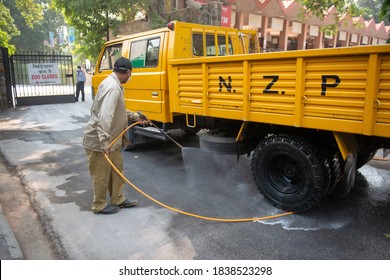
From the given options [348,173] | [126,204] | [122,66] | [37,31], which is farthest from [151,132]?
[37,31]

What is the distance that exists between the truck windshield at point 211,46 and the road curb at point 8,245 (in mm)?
3708

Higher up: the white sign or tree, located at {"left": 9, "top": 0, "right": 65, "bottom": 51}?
tree, located at {"left": 9, "top": 0, "right": 65, "bottom": 51}

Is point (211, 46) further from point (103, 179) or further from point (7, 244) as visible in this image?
point (7, 244)

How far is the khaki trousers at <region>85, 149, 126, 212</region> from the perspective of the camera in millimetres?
3695

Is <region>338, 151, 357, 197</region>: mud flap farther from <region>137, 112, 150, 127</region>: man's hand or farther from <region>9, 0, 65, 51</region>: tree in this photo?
<region>9, 0, 65, 51</region>: tree

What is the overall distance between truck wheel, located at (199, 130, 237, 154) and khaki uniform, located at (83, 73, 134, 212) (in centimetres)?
124

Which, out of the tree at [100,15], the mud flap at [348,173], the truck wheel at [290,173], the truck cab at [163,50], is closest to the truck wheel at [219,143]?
the truck wheel at [290,173]

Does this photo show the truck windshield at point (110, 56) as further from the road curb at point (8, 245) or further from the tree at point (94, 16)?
the road curb at point (8, 245)

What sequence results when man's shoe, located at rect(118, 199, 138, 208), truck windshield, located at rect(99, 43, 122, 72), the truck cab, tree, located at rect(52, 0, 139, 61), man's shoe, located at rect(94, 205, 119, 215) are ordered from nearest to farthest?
man's shoe, located at rect(94, 205, 119, 215) → man's shoe, located at rect(118, 199, 138, 208) → the truck cab → truck windshield, located at rect(99, 43, 122, 72) → tree, located at rect(52, 0, 139, 61)

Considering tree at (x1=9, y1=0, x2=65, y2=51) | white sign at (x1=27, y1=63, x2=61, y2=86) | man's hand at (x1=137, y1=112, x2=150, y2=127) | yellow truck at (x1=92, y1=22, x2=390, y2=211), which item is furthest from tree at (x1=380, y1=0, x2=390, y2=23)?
tree at (x1=9, y1=0, x2=65, y2=51)

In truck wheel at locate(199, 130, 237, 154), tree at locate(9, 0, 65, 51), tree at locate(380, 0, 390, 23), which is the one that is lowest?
truck wheel at locate(199, 130, 237, 154)

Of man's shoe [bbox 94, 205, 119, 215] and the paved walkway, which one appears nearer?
the paved walkway

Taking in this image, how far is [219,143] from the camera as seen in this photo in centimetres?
437

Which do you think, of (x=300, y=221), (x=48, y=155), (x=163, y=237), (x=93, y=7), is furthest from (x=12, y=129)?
(x=300, y=221)
